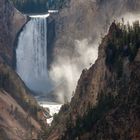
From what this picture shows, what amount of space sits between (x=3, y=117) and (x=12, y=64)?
141 feet

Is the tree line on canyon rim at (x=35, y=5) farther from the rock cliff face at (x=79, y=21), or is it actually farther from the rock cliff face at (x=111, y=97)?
the rock cliff face at (x=111, y=97)

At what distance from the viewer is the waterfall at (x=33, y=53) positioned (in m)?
158

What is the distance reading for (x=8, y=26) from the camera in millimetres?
153750

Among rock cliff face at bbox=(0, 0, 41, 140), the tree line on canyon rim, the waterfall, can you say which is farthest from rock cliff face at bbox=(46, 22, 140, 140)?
the tree line on canyon rim

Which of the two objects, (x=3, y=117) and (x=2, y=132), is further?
(x=3, y=117)

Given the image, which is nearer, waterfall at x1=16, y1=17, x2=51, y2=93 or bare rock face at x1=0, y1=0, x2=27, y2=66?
bare rock face at x1=0, y1=0, x2=27, y2=66

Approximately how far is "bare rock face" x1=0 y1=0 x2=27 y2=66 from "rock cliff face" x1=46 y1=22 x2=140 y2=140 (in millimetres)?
55613

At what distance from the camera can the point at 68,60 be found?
15600cm

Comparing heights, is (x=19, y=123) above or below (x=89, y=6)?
below

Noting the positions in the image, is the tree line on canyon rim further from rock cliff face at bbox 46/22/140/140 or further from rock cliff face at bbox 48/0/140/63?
rock cliff face at bbox 46/22/140/140

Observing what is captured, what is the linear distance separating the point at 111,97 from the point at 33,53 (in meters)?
82.2

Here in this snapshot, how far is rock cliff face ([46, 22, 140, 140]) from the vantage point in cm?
7269

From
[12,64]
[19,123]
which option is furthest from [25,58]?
[19,123]

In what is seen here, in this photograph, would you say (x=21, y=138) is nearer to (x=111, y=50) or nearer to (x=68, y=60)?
(x=111, y=50)
